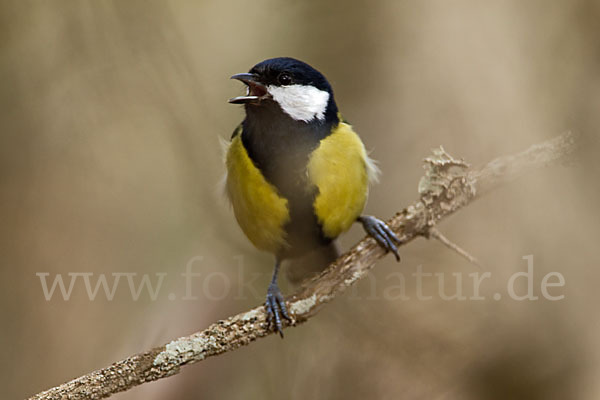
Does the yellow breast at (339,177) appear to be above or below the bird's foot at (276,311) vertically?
above

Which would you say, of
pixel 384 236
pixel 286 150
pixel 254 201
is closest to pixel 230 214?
pixel 254 201

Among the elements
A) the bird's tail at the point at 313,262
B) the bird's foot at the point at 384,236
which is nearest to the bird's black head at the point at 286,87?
the bird's foot at the point at 384,236

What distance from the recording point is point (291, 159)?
206 centimetres

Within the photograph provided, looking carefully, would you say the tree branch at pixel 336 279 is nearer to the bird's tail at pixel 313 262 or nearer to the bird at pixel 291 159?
the bird at pixel 291 159

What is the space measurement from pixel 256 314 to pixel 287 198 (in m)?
0.44

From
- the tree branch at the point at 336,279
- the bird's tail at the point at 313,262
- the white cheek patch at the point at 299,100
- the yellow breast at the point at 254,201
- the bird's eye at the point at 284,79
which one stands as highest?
the bird's eye at the point at 284,79

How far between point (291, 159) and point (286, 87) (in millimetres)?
272

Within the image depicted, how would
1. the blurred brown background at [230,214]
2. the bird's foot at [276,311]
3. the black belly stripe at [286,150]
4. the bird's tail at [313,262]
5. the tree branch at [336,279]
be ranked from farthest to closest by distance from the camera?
the bird's tail at [313,262], the black belly stripe at [286,150], the bird's foot at [276,311], the blurred brown background at [230,214], the tree branch at [336,279]

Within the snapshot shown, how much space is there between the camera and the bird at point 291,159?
2.07 metres

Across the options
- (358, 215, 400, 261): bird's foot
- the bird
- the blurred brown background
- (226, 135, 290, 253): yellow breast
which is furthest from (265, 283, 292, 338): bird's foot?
the blurred brown background

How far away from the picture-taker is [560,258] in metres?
1.73

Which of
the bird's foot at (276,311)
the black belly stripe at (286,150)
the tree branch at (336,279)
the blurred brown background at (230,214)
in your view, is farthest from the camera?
the black belly stripe at (286,150)

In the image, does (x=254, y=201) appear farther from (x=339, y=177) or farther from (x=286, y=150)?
(x=339, y=177)

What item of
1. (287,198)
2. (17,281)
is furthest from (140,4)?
(17,281)
